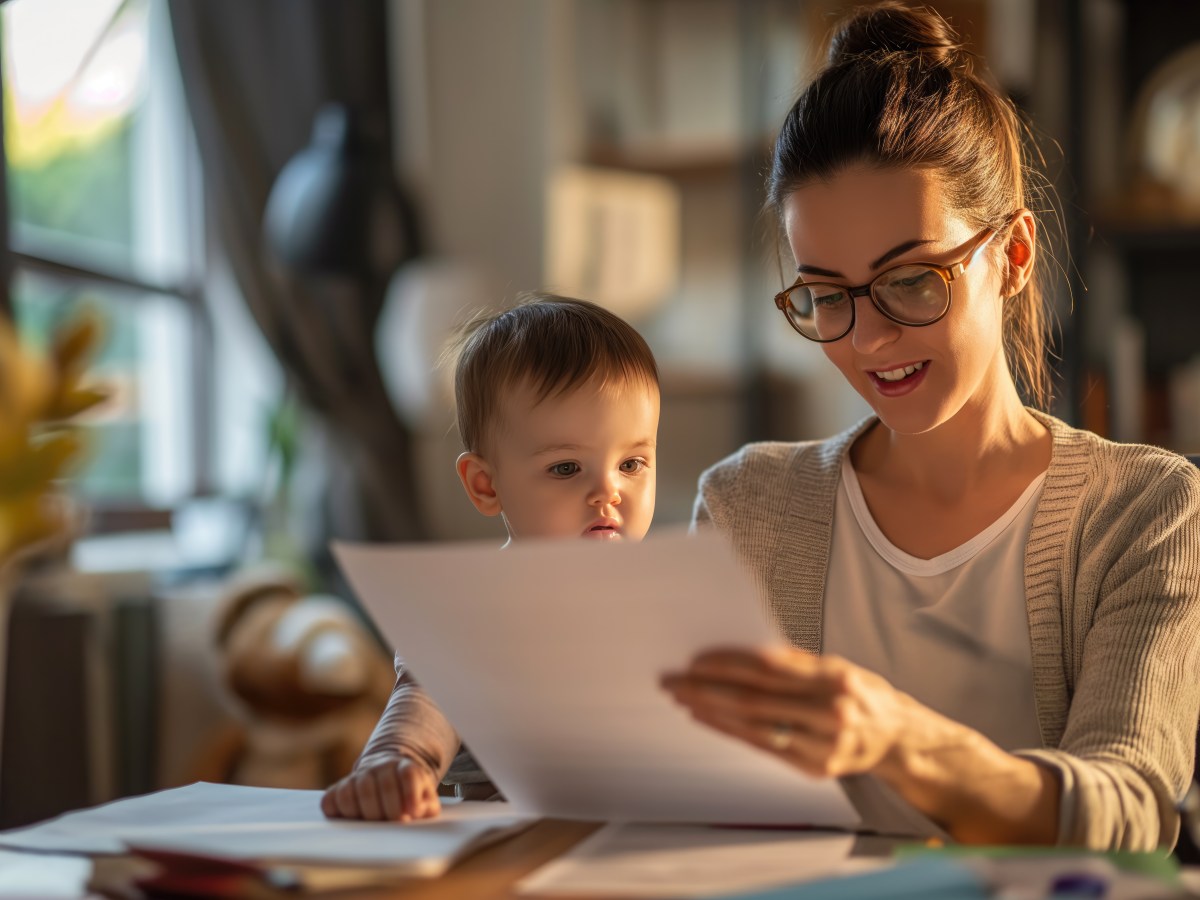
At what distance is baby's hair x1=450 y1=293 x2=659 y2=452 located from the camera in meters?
1.24

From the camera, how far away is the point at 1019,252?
1.33m

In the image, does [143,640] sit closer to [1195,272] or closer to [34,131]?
[34,131]

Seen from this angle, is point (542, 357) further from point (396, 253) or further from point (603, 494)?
point (396, 253)

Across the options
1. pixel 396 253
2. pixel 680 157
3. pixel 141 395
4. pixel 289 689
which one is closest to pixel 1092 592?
pixel 289 689

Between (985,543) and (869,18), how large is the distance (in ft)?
1.79

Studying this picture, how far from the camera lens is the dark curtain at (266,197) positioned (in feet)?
11.0

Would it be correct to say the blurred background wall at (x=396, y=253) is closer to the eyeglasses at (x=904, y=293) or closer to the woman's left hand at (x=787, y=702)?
the eyeglasses at (x=904, y=293)

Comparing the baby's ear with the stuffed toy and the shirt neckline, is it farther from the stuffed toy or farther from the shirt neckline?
the stuffed toy

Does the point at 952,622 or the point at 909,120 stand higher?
the point at 909,120

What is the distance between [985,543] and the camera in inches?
49.8

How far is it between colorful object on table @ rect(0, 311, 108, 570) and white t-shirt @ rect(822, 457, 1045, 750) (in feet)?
2.46

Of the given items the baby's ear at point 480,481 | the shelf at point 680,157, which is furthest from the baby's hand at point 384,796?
the shelf at point 680,157

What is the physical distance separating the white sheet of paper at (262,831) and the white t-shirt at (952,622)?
456 millimetres

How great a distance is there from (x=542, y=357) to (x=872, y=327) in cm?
30
